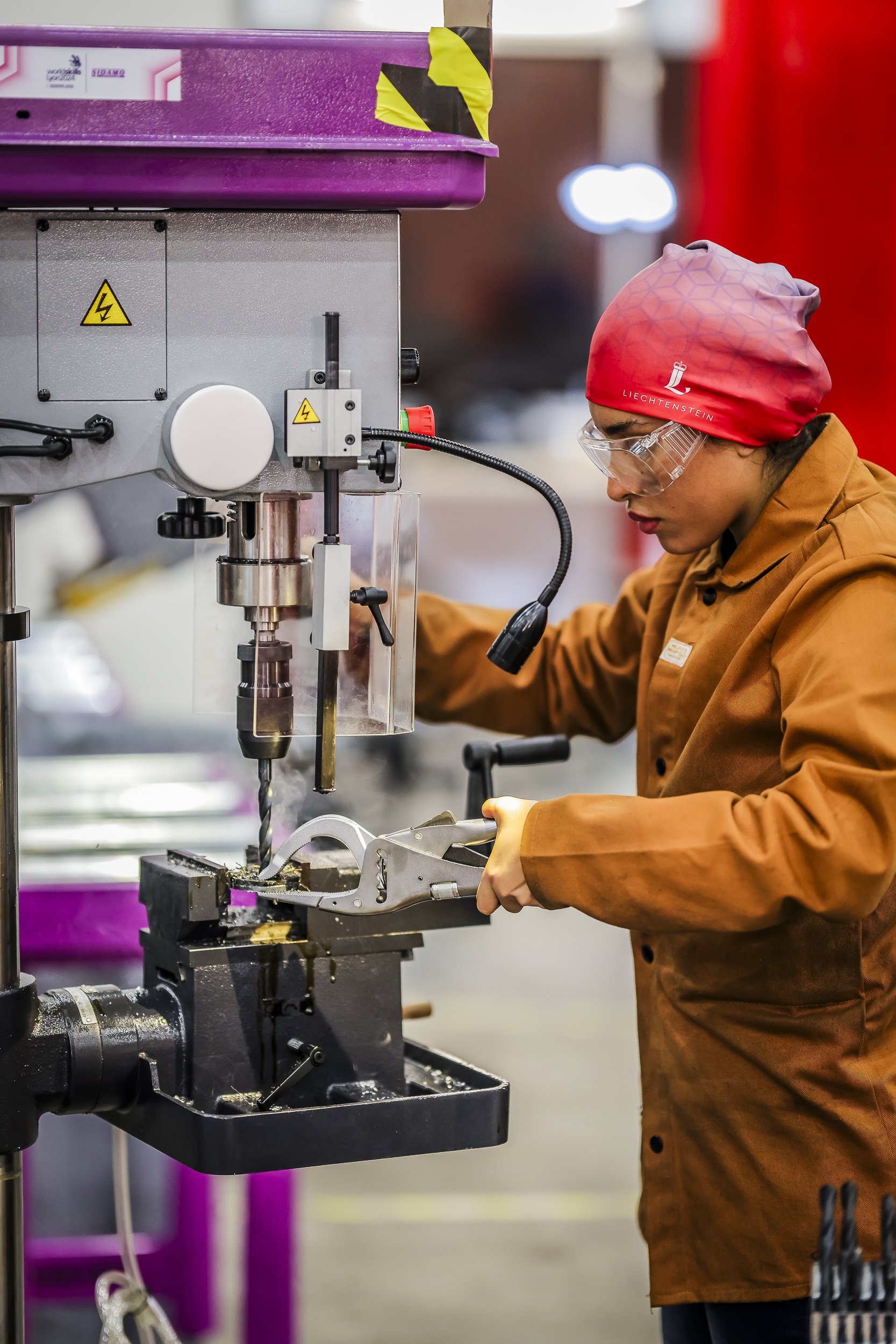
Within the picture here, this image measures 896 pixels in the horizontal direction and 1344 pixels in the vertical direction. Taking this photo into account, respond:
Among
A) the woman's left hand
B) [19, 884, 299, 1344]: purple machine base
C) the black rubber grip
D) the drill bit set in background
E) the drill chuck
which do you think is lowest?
[19, 884, 299, 1344]: purple machine base

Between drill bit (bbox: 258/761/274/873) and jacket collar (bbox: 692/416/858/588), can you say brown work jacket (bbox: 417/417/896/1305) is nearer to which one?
jacket collar (bbox: 692/416/858/588)

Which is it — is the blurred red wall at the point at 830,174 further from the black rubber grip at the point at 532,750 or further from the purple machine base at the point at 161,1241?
the purple machine base at the point at 161,1241

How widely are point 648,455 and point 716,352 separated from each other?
0.12 m

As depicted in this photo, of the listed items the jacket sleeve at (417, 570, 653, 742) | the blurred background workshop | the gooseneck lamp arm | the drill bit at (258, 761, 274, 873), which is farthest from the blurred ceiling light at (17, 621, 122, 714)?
the gooseneck lamp arm

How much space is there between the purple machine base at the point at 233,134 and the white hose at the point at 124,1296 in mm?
997

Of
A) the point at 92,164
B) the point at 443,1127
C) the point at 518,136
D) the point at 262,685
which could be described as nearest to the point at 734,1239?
the point at 443,1127

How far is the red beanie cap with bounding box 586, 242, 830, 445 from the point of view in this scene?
1254 millimetres

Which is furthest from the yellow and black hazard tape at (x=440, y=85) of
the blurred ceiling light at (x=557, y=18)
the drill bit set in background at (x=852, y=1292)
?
the blurred ceiling light at (x=557, y=18)

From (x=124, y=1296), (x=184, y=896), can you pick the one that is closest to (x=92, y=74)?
(x=184, y=896)

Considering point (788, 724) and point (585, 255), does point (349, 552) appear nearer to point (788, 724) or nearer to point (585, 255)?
point (788, 724)

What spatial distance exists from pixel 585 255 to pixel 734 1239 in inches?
136

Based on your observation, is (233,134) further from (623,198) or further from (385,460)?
(623,198)

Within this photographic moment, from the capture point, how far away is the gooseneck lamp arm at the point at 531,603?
1.21 metres

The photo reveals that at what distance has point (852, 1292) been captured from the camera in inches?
34.6
